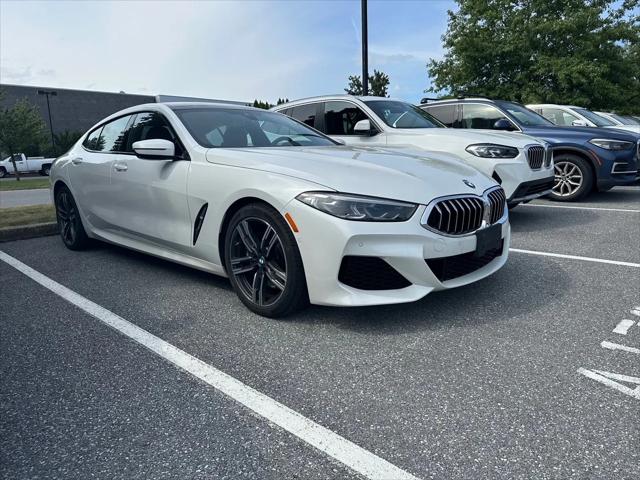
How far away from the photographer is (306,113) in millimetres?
7121

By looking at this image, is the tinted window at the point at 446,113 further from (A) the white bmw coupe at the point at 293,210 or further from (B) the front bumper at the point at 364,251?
(B) the front bumper at the point at 364,251

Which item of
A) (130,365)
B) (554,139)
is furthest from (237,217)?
(554,139)

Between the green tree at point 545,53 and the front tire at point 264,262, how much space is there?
20442 mm

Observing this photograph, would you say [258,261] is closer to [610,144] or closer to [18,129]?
[610,144]

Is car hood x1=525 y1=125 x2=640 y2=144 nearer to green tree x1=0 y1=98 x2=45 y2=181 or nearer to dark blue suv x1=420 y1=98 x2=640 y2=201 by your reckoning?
dark blue suv x1=420 y1=98 x2=640 y2=201

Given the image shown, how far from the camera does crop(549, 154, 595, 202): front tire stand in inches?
309

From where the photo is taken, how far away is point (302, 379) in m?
2.38

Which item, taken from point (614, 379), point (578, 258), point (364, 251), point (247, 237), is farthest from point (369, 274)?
point (578, 258)

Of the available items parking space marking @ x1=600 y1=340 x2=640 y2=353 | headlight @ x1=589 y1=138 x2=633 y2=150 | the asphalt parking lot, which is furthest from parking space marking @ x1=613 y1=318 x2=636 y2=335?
headlight @ x1=589 y1=138 x2=633 y2=150

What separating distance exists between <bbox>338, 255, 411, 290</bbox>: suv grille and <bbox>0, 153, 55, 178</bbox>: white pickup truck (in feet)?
124

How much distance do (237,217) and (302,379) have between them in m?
1.25

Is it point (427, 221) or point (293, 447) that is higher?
point (427, 221)

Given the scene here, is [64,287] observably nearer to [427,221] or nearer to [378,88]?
[427,221]

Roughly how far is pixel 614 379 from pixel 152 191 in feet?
10.7
